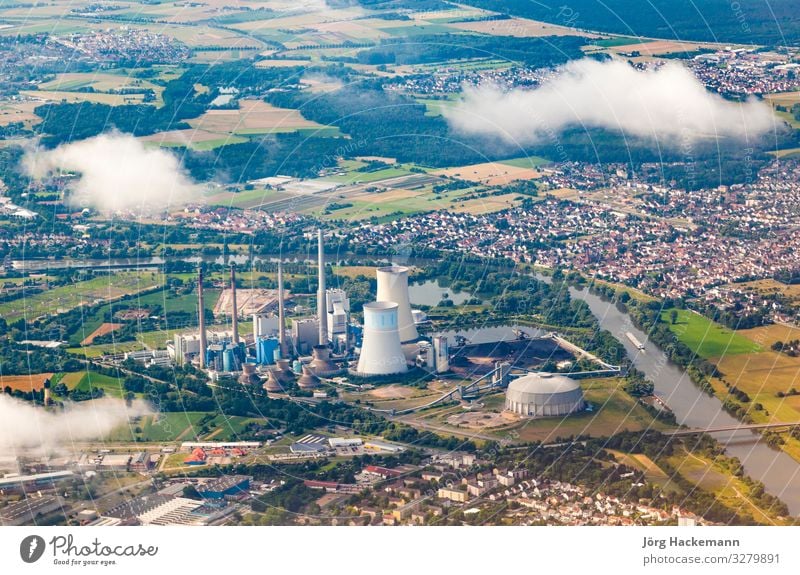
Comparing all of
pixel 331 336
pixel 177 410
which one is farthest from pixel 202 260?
pixel 177 410

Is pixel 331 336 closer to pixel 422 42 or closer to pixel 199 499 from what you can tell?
pixel 199 499

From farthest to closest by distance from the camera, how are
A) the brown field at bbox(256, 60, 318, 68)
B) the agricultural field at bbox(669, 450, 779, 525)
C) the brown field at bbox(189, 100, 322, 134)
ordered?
the brown field at bbox(256, 60, 318, 68)
the brown field at bbox(189, 100, 322, 134)
the agricultural field at bbox(669, 450, 779, 525)

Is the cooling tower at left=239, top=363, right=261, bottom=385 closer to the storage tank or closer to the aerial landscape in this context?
the aerial landscape

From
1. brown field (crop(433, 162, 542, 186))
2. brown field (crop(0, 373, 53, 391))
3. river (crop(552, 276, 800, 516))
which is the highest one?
brown field (crop(433, 162, 542, 186))

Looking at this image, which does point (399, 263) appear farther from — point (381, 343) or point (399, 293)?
point (381, 343)

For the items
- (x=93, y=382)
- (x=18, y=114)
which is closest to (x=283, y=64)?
(x=18, y=114)

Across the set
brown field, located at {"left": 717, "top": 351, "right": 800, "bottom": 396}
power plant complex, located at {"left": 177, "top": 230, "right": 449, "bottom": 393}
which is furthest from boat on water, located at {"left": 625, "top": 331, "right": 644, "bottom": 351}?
power plant complex, located at {"left": 177, "top": 230, "right": 449, "bottom": 393}

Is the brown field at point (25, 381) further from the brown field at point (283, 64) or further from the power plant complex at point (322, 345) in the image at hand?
the brown field at point (283, 64)
